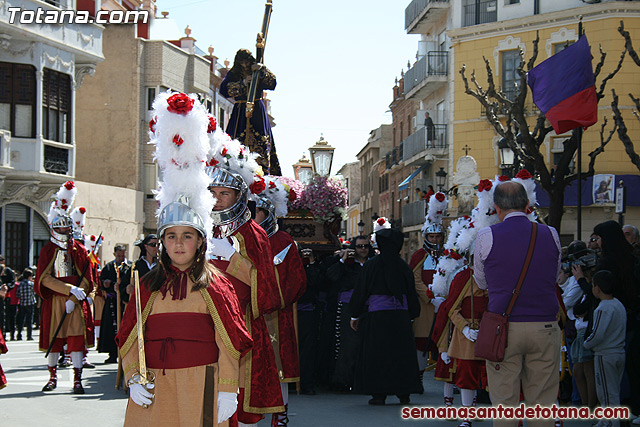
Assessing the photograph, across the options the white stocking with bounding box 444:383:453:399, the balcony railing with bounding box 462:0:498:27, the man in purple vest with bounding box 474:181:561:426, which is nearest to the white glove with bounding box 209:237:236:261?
the man in purple vest with bounding box 474:181:561:426

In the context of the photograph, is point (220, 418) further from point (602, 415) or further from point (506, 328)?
point (602, 415)

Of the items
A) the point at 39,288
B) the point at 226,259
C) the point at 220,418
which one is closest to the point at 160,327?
the point at 220,418

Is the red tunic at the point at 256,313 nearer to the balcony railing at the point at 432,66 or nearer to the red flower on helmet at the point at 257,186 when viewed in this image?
the red flower on helmet at the point at 257,186

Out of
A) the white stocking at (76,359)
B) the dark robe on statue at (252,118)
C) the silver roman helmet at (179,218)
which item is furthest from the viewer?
the dark robe on statue at (252,118)

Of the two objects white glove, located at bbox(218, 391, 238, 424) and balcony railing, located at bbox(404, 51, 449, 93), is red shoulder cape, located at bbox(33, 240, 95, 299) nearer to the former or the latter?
white glove, located at bbox(218, 391, 238, 424)

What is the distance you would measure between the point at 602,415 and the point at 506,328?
2860 millimetres

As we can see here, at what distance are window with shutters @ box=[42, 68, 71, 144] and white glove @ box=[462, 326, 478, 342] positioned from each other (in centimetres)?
1966

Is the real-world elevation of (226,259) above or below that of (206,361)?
above

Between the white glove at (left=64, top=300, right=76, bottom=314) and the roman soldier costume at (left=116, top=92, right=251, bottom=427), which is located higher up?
the roman soldier costume at (left=116, top=92, right=251, bottom=427)

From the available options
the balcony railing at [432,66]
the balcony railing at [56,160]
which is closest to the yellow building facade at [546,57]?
the balcony railing at [432,66]

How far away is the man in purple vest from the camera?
633 cm

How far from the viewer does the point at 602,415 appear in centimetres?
852

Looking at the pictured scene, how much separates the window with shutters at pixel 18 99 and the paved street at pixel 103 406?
12883 millimetres

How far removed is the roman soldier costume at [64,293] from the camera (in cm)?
1138
